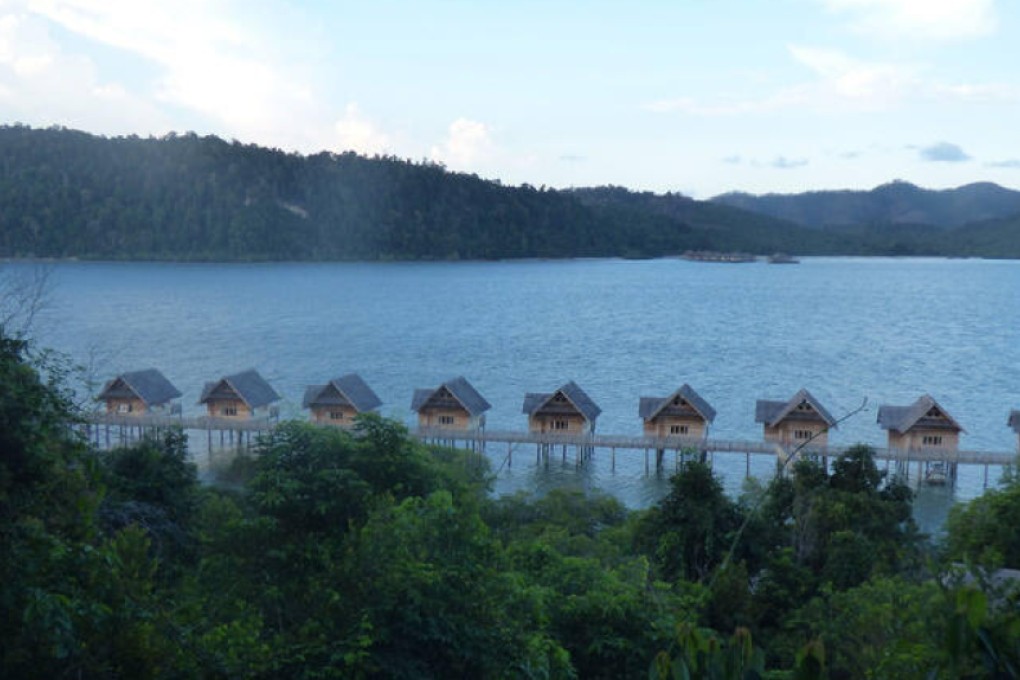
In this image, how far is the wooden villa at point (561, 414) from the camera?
29.7 meters

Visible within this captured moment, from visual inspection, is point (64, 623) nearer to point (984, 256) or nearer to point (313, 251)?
point (313, 251)

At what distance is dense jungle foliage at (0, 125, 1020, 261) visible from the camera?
383 feet

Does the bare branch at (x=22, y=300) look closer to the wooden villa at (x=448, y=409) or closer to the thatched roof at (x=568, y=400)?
the wooden villa at (x=448, y=409)

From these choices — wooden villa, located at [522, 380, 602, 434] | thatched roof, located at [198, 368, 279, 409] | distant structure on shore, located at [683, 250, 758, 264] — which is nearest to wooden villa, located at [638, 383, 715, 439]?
wooden villa, located at [522, 380, 602, 434]

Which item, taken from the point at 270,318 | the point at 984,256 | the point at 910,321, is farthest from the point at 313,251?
the point at 984,256

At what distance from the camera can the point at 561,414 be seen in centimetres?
2981

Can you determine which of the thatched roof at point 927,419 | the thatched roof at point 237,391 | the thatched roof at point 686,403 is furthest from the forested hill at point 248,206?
the thatched roof at point 927,419

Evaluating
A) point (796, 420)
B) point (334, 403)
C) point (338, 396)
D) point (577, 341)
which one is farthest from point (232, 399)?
point (577, 341)

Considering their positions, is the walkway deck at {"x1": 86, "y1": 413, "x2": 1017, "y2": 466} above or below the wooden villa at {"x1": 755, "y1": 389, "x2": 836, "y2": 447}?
below

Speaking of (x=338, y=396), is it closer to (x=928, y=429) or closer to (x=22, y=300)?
(x=928, y=429)

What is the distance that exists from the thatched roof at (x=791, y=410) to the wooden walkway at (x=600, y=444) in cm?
79

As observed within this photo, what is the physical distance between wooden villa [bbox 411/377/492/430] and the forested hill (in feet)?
293

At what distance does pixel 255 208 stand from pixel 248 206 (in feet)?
3.11

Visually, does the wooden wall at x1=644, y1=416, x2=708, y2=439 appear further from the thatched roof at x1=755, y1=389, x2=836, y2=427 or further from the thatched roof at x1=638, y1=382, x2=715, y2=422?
the thatched roof at x1=755, y1=389, x2=836, y2=427
